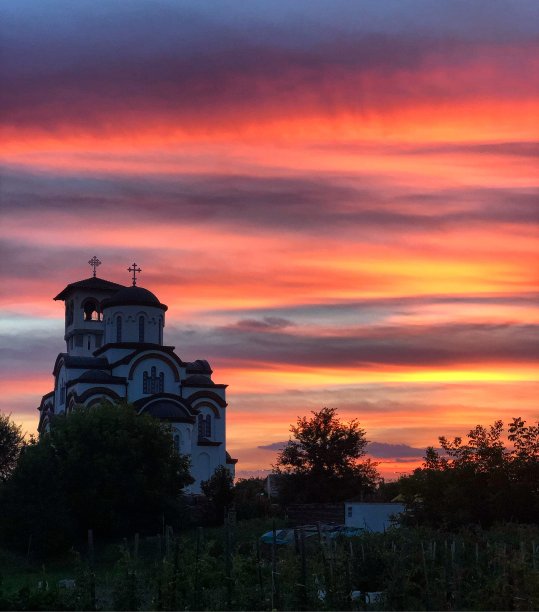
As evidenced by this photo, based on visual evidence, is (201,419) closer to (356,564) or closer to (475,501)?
(475,501)

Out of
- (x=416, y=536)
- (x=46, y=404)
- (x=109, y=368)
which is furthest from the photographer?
(x=46, y=404)

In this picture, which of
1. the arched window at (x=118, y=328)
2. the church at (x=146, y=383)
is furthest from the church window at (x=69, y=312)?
the arched window at (x=118, y=328)

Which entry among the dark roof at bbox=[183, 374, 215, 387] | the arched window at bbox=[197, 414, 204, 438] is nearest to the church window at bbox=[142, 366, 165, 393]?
the dark roof at bbox=[183, 374, 215, 387]

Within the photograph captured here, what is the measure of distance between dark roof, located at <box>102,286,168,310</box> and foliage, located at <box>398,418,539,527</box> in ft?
109

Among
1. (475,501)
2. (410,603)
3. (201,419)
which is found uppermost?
(201,419)

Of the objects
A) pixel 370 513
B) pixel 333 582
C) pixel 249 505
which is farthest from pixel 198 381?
pixel 333 582

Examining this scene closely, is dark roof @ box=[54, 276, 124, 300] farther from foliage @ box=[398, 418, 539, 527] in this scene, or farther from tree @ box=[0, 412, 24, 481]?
foliage @ box=[398, 418, 539, 527]

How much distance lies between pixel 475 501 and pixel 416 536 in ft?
38.8

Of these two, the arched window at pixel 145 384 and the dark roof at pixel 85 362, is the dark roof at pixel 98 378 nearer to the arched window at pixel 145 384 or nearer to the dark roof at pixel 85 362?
the arched window at pixel 145 384

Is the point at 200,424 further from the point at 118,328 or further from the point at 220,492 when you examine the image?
the point at 220,492

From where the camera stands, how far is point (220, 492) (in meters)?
57.1

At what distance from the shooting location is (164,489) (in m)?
52.3

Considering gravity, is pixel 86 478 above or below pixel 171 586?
above

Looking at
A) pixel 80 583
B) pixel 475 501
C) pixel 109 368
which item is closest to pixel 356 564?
pixel 80 583
